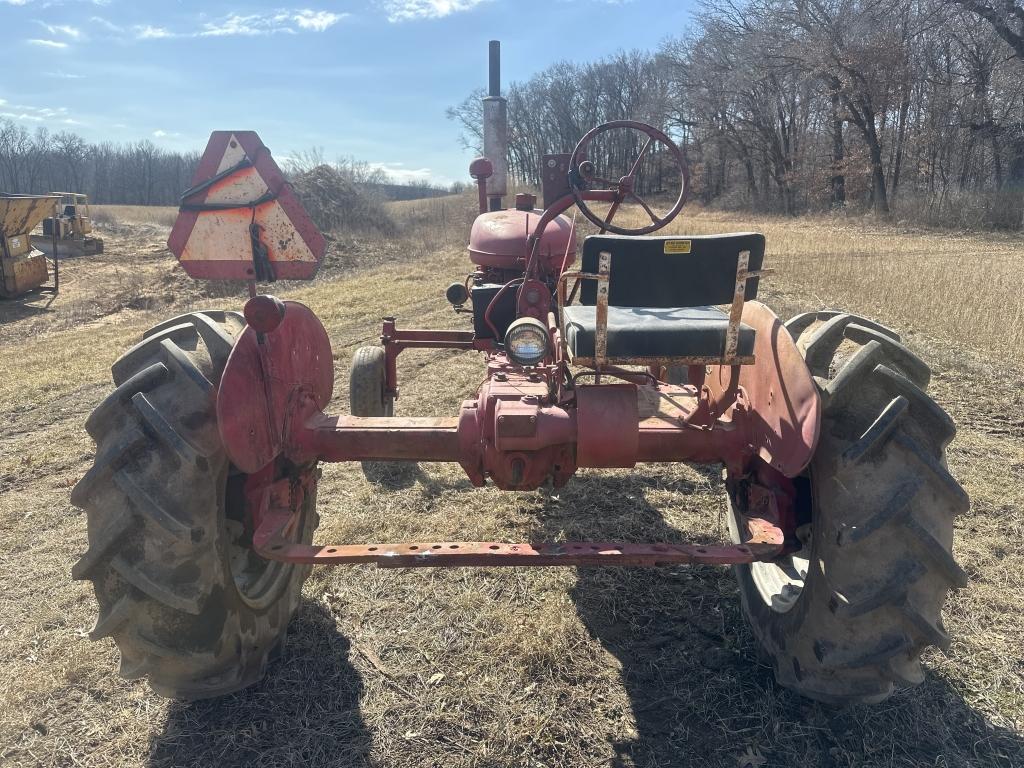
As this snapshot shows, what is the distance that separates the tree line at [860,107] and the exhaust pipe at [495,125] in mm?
22555

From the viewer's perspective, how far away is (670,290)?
2205 millimetres

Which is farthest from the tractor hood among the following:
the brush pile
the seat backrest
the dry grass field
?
the brush pile

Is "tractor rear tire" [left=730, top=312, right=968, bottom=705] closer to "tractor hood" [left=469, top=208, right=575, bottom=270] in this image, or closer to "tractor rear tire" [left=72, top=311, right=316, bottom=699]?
"tractor rear tire" [left=72, top=311, right=316, bottom=699]

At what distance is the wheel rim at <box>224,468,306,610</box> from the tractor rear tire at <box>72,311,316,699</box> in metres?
0.13

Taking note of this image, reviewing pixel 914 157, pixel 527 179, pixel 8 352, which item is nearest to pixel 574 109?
pixel 527 179

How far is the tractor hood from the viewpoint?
4434 millimetres

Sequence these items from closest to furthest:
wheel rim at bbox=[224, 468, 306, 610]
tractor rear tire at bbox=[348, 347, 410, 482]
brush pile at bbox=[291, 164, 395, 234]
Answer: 1. wheel rim at bbox=[224, 468, 306, 610]
2. tractor rear tire at bbox=[348, 347, 410, 482]
3. brush pile at bbox=[291, 164, 395, 234]

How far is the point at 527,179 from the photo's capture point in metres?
51.2

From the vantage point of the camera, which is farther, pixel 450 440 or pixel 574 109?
pixel 574 109

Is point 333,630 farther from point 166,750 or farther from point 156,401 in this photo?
point 156,401

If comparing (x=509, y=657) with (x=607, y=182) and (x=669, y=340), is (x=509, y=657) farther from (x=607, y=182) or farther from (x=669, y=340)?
(x=607, y=182)

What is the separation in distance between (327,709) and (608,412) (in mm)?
1457

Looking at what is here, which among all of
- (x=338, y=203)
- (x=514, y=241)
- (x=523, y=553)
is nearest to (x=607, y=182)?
(x=514, y=241)

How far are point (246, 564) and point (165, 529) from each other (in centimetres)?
66
